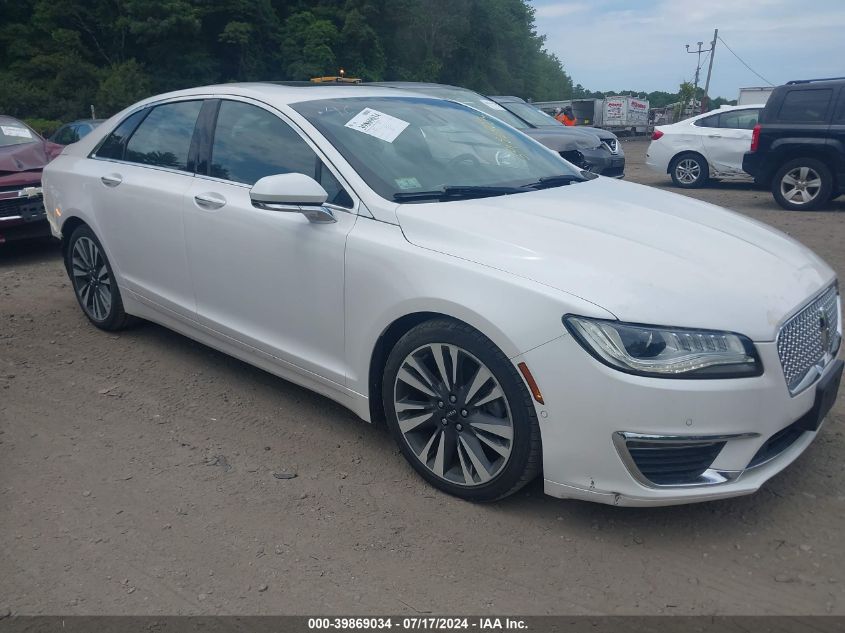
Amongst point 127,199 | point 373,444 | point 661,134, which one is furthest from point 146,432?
point 661,134

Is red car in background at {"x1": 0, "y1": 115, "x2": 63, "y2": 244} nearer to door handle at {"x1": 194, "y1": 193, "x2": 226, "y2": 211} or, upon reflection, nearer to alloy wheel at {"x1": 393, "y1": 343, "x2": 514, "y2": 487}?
door handle at {"x1": 194, "y1": 193, "x2": 226, "y2": 211}

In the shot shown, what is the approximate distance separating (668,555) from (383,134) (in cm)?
225

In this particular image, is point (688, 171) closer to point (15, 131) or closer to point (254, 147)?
point (15, 131)

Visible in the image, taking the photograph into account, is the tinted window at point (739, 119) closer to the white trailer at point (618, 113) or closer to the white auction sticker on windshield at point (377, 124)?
the white auction sticker on windshield at point (377, 124)

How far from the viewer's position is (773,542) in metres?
2.81

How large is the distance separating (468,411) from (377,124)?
157 centimetres

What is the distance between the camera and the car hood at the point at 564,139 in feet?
34.5

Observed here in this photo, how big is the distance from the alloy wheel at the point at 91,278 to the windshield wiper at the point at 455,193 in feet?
8.35

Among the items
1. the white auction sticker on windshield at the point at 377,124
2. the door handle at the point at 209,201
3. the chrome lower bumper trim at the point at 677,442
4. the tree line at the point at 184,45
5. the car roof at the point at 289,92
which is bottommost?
the chrome lower bumper trim at the point at 677,442

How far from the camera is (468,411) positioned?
3.00 m

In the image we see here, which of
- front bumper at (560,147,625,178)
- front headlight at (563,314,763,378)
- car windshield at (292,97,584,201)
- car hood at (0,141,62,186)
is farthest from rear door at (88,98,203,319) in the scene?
front bumper at (560,147,625,178)

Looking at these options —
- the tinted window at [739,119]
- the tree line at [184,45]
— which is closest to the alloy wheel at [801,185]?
the tinted window at [739,119]

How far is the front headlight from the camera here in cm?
257

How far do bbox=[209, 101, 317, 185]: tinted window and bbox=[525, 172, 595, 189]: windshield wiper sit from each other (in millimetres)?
1103
